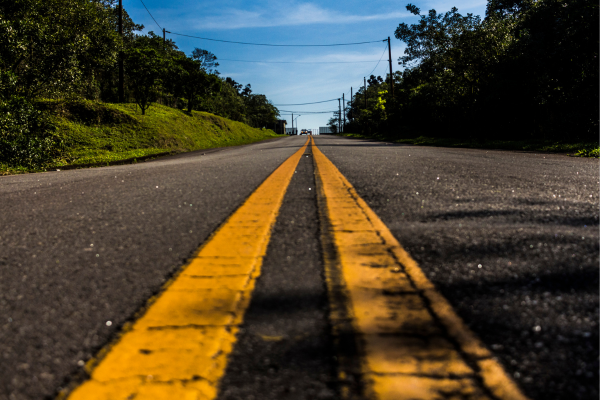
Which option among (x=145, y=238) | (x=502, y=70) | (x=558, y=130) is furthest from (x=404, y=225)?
(x=502, y=70)

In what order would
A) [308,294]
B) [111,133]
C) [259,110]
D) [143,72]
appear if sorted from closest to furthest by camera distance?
[308,294], [111,133], [143,72], [259,110]

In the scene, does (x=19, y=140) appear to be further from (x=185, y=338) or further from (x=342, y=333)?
(x=342, y=333)

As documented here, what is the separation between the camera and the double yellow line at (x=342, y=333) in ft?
2.58

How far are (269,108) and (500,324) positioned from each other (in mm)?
101585

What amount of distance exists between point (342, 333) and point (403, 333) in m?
→ 0.14

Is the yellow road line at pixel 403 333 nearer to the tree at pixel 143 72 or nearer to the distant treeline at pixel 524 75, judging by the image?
the distant treeline at pixel 524 75

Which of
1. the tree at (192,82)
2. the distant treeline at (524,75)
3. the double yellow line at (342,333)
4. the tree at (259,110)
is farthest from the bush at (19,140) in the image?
the tree at (259,110)

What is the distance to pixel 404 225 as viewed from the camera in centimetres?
214

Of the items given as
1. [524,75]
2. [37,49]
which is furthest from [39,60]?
[524,75]

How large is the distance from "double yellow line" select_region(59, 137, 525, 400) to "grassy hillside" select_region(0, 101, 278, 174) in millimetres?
9479

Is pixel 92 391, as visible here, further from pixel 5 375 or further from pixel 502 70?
pixel 502 70

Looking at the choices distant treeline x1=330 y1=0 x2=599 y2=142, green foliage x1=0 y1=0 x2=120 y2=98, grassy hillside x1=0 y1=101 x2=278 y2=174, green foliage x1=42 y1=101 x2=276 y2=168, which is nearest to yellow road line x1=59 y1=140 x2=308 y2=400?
grassy hillside x1=0 y1=101 x2=278 y2=174

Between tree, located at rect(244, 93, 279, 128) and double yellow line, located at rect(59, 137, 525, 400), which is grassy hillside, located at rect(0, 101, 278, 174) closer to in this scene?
double yellow line, located at rect(59, 137, 525, 400)

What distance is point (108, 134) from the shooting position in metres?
16.9
